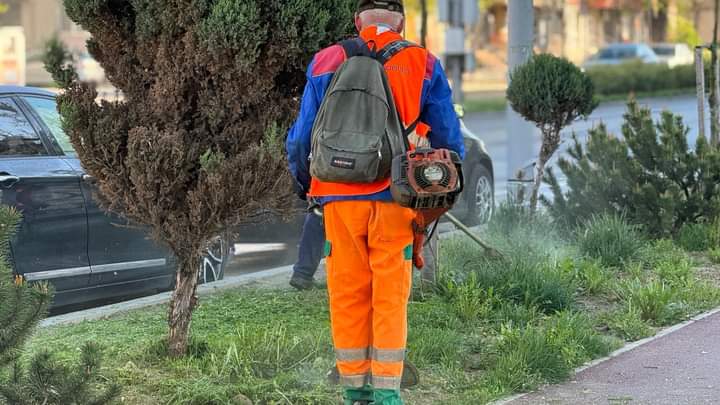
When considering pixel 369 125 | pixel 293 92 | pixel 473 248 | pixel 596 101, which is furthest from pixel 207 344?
pixel 596 101

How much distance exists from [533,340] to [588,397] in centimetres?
51

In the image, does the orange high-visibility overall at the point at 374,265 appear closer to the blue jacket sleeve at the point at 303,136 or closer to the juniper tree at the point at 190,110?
the blue jacket sleeve at the point at 303,136

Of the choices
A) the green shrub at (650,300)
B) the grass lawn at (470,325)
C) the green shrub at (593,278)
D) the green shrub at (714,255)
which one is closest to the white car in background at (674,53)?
the green shrub at (714,255)

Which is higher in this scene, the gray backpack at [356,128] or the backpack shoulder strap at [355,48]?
the backpack shoulder strap at [355,48]

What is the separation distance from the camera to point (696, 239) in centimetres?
947

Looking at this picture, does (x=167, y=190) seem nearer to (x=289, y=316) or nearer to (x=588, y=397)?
(x=289, y=316)

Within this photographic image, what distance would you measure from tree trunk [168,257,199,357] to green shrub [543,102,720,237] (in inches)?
185

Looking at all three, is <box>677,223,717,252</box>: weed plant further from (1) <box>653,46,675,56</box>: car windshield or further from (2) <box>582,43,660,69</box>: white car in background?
(1) <box>653,46,675,56</box>: car windshield

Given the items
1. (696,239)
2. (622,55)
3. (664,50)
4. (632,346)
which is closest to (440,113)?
(632,346)

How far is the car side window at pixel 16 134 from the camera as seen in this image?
7840 millimetres

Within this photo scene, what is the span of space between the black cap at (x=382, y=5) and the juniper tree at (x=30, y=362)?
1.82 m

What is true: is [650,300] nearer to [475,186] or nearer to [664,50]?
[475,186]

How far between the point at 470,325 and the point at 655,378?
116cm

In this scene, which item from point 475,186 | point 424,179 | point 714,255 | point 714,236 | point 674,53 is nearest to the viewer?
point 424,179
